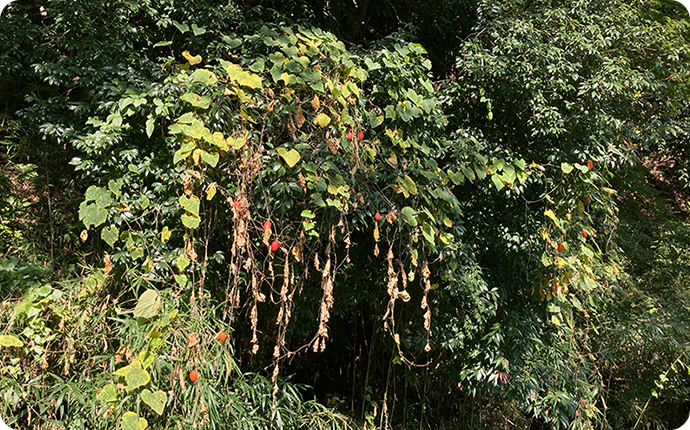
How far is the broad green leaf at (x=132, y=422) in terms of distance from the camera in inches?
67.9

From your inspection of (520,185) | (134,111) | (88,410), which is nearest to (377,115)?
(520,185)

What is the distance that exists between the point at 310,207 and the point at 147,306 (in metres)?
0.76

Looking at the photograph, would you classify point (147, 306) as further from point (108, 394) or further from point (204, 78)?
point (204, 78)

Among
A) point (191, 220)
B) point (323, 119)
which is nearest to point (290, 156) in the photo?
point (323, 119)

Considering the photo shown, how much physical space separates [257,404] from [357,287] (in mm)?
781

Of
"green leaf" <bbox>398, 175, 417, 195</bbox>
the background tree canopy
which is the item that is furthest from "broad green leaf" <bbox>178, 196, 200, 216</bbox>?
"green leaf" <bbox>398, 175, 417, 195</bbox>

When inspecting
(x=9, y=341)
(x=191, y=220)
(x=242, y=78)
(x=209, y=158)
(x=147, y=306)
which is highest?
(x=242, y=78)

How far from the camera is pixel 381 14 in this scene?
130 inches

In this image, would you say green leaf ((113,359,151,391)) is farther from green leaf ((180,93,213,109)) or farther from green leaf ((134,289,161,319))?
green leaf ((180,93,213,109))

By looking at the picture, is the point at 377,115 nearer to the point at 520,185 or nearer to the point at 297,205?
the point at 297,205

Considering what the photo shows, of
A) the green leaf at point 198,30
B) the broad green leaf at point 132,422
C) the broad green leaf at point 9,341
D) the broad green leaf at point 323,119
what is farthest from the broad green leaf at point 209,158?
the broad green leaf at point 9,341

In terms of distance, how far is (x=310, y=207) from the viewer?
87.6 inches

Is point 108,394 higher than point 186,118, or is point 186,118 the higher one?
point 186,118

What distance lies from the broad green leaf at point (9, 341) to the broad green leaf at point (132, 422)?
0.63m
